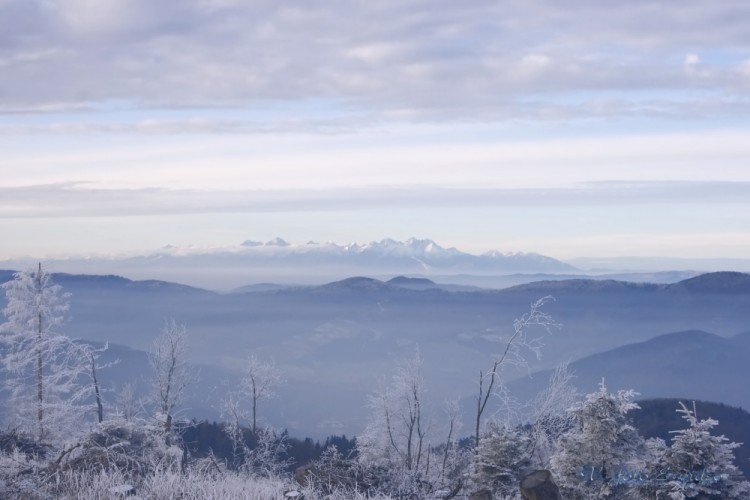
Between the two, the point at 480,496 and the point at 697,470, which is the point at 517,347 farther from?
the point at 480,496

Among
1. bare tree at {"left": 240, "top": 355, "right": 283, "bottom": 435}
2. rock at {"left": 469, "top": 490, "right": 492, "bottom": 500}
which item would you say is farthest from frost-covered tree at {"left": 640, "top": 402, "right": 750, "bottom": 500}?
bare tree at {"left": 240, "top": 355, "right": 283, "bottom": 435}

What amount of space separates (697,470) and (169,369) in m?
28.4

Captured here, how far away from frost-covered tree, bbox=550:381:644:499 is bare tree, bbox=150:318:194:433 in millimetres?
26095

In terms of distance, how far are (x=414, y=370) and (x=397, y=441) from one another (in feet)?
21.4

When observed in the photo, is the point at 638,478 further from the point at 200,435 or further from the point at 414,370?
the point at 200,435

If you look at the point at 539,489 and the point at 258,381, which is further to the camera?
the point at 258,381

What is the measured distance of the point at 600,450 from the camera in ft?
32.2

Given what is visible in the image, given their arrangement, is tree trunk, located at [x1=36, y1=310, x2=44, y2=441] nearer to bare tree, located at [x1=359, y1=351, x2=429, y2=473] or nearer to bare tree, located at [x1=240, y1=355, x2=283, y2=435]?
bare tree, located at [x1=240, y1=355, x2=283, y2=435]

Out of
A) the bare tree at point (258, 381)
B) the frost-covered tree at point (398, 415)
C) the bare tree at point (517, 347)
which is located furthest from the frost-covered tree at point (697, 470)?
the bare tree at point (258, 381)

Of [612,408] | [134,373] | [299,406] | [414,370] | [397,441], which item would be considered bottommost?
[299,406]

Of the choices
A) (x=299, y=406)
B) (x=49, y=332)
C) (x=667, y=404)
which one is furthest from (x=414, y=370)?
(x=299, y=406)

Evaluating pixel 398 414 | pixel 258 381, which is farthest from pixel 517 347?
pixel 258 381

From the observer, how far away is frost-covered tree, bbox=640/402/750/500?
9211mm

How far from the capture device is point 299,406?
162500mm
